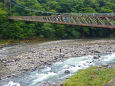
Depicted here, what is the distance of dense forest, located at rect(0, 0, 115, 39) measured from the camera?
2198cm

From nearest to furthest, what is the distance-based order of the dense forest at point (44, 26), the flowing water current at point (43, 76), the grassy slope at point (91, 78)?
the grassy slope at point (91, 78)
the flowing water current at point (43, 76)
the dense forest at point (44, 26)

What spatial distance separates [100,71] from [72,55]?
5.10 metres

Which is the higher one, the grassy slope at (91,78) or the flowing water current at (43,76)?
the grassy slope at (91,78)

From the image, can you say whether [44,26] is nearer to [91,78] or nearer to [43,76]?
[43,76]

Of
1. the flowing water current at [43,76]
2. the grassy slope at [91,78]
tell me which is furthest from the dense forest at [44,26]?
the grassy slope at [91,78]

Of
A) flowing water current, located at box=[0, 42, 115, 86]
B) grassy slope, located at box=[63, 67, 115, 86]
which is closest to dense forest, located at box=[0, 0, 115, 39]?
flowing water current, located at box=[0, 42, 115, 86]

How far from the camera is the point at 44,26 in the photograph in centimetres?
2483

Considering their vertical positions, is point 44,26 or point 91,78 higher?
point 91,78

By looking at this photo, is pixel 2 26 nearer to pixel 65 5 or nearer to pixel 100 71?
pixel 65 5

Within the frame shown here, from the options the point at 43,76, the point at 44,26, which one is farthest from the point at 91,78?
the point at 44,26

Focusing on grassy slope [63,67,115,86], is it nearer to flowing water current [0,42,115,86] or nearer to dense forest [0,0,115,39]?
flowing water current [0,42,115,86]

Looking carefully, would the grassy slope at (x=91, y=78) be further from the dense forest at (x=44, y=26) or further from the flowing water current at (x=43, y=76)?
the dense forest at (x=44, y=26)

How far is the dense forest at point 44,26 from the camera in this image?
2198cm

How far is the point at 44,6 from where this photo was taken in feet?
101
